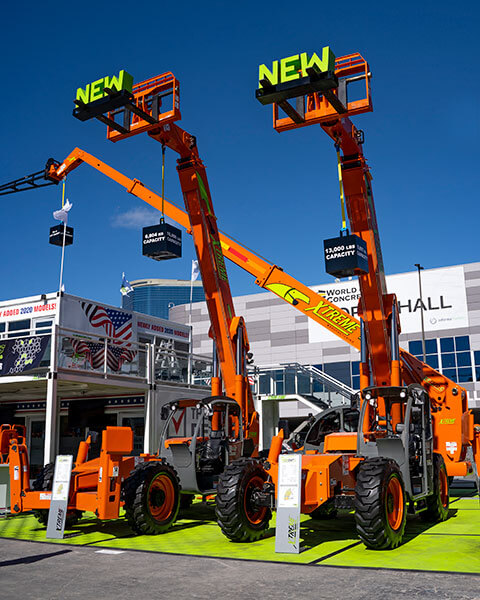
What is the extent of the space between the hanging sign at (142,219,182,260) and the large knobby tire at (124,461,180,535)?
3992 millimetres

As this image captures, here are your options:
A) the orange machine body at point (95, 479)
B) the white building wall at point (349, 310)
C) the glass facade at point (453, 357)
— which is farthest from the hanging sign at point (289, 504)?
the white building wall at point (349, 310)

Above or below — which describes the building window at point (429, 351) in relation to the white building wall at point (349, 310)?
below

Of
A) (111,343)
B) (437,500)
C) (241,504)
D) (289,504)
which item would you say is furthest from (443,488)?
(111,343)

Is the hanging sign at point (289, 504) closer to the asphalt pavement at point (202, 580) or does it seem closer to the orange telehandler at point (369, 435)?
the orange telehandler at point (369, 435)

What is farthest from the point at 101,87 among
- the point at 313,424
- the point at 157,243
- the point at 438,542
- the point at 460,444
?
the point at 460,444

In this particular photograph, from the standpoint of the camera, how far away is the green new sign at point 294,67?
34.4 ft

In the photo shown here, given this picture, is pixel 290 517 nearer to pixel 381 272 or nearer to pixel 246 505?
pixel 246 505

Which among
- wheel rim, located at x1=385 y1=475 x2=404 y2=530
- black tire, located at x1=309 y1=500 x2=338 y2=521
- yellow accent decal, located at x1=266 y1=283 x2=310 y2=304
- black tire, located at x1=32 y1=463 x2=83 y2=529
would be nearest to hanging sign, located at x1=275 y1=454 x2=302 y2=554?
wheel rim, located at x1=385 y1=475 x2=404 y2=530

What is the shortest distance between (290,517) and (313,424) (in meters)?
4.24

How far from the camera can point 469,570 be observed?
7.48m

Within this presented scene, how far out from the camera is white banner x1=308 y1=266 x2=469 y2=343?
43188mm

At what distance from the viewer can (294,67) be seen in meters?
10.7

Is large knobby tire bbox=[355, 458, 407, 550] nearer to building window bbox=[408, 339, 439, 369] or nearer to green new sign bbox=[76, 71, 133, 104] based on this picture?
green new sign bbox=[76, 71, 133, 104]

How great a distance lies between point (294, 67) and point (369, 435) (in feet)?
20.7
